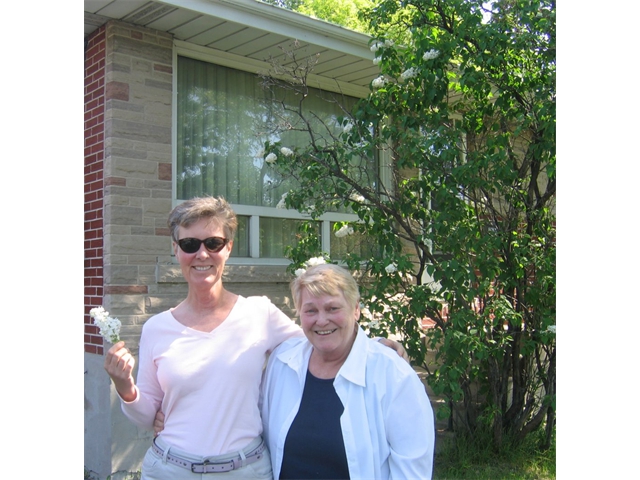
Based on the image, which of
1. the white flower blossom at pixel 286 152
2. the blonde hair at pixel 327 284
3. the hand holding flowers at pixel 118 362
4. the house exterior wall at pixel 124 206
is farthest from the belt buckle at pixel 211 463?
the white flower blossom at pixel 286 152

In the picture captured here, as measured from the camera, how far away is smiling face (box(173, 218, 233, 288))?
8.51ft

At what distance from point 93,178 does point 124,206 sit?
1.32ft

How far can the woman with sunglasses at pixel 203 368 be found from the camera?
7.89 feet

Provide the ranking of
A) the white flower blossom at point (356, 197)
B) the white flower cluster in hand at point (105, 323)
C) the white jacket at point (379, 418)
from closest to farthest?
the white jacket at point (379, 418)
the white flower cluster in hand at point (105, 323)
the white flower blossom at point (356, 197)

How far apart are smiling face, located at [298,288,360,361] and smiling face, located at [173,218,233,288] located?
413 millimetres

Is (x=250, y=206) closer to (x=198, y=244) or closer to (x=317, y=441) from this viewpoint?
(x=198, y=244)

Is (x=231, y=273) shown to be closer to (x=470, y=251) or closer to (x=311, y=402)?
(x=470, y=251)

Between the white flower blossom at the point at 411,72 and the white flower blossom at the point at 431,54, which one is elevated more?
the white flower blossom at the point at 431,54

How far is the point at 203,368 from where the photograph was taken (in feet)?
8.02

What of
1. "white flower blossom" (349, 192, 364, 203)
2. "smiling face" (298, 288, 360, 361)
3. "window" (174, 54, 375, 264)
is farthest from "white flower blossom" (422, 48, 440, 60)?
"smiling face" (298, 288, 360, 361)

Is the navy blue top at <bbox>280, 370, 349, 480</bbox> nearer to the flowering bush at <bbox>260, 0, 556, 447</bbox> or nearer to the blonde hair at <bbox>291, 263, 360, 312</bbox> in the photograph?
the blonde hair at <bbox>291, 263, 360, 312</bbox>

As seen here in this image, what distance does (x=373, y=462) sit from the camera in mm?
2240

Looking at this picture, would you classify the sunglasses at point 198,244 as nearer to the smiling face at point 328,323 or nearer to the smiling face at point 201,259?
the smiling face at point 201,259

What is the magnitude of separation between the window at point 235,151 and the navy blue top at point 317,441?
309 cm
